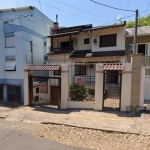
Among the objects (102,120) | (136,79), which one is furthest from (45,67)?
(136,79)

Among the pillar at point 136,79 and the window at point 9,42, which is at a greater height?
the window at point 9,42

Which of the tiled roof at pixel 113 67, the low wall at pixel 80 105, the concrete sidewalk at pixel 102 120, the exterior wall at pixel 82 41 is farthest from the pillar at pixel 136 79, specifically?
the exterior wall at pixel 82 41

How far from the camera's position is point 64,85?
344 inches

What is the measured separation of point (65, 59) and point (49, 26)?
814 centimetres

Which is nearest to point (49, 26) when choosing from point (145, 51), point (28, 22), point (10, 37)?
point (28, 22)

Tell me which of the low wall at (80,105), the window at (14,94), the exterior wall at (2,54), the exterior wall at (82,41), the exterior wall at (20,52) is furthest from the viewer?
the exterior wall at (82,41)

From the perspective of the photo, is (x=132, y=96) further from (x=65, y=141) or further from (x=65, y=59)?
(x=65, y=59)

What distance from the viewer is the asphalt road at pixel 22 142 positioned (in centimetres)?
Answer: 429

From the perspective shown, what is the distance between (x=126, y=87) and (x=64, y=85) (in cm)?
380

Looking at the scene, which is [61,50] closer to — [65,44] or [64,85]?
[65,44]

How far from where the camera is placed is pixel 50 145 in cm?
445

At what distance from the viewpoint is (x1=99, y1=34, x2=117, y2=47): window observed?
14797 millimetres

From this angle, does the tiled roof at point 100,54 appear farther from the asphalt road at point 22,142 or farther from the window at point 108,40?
the asphalt road at point 22,142

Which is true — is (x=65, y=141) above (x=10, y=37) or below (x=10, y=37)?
below
